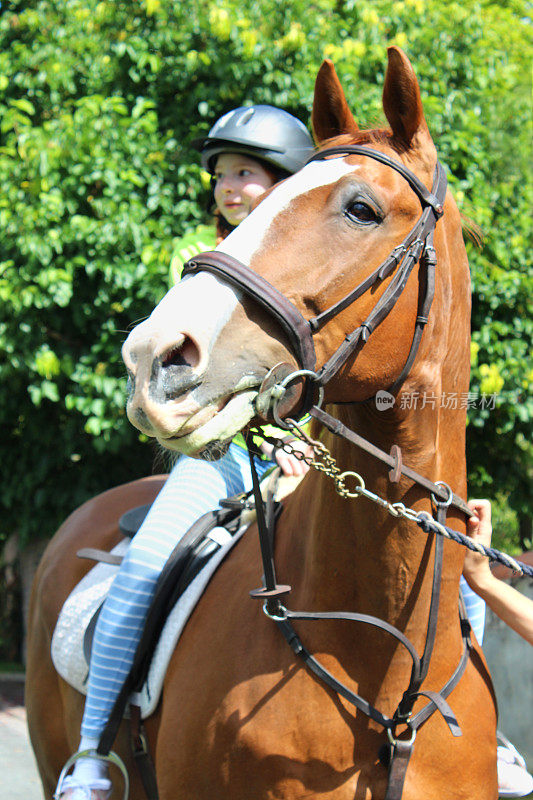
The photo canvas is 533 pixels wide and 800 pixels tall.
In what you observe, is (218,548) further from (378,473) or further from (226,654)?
(378,473)

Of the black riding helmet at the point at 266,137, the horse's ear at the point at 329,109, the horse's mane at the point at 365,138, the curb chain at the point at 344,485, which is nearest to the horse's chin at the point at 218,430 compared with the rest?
the curb chain at the point at 344,485

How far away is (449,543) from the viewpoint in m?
1.84

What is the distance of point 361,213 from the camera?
1.64m

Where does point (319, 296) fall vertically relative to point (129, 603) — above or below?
above

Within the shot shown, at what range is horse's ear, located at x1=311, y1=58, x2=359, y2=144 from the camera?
194 cm

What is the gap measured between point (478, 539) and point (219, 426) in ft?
2.90

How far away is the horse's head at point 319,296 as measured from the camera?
1444 millimetres

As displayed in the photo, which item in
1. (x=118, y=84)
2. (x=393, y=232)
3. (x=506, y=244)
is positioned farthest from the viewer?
(x=118, y=84)

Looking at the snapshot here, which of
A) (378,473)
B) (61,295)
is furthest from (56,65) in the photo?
(378,473)

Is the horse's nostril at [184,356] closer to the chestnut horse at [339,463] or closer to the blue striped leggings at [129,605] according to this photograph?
the chestnut horse at [339,463]

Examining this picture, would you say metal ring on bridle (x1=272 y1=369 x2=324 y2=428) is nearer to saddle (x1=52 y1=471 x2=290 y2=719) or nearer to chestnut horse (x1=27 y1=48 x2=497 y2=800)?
chestnut horse (x1=27 y1=48 x2=497 y2=800)

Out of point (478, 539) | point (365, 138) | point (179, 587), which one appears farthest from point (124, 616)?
point (365, 138)

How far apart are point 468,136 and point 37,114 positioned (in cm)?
308

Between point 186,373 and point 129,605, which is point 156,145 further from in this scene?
point 186,373
